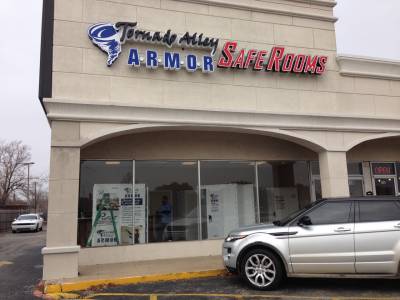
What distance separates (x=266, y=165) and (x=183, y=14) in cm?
541

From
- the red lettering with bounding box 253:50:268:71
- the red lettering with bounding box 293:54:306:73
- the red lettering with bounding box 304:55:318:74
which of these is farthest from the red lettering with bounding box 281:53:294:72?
the red lettering with bounding box 253:50:268:71

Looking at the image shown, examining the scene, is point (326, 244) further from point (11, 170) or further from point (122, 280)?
point (11, 170)

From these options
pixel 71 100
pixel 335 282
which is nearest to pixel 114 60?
pixel 71 100

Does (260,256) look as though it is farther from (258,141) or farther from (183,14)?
(183,14)

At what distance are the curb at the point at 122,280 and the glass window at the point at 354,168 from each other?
7.15m

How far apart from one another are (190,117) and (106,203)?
3510 mm

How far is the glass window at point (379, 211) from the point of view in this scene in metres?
7.59

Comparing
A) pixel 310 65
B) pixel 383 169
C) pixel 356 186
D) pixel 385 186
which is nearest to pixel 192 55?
pixel 310 65

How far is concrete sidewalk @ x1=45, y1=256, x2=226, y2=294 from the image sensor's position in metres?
8.63

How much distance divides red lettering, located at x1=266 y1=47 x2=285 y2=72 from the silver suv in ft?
18.2

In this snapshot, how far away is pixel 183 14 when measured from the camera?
1201 centimetres

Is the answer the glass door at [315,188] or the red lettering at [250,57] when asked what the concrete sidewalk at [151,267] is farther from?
the red lettering at [250,57]

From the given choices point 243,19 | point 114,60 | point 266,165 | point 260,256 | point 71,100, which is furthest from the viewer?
point 266,165

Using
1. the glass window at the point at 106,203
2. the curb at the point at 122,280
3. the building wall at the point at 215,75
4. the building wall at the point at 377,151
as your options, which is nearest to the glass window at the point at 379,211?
the curb at the point at 122,280
